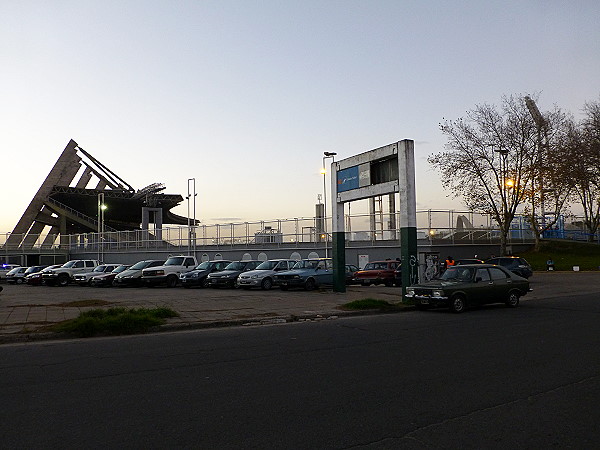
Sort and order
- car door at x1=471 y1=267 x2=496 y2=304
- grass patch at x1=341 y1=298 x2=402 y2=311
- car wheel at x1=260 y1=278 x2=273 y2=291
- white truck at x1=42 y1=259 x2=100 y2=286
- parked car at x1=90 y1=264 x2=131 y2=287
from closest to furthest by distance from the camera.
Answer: car door at x1=471 y1=267 x2=496 y2=304, grass patch at x1=341 y1=298 x2=402 y2=311, car wheel at x1=260 y1=278 x2=273 y2=291, parked car at x1=90 y1=264 x2=131 y2=287, white truck at x1=42 y1=259 x2=100 y2=286

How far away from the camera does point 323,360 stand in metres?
9.23

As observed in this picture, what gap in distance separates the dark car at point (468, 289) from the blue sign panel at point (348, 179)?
21.8 feet

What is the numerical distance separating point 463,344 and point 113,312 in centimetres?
872

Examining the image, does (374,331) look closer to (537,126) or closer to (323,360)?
(323,360)

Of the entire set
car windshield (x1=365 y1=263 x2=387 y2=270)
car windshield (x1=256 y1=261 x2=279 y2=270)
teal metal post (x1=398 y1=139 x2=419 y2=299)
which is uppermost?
teal metal post (x1=398 y1=139 x2=419 y2=299)

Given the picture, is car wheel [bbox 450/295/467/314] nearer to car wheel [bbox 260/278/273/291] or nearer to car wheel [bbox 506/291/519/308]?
car wheel [bbox 506/291/519/308]

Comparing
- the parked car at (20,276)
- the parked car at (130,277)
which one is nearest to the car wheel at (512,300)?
the parked car at (130,277)

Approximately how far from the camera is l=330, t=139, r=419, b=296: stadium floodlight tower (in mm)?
19953

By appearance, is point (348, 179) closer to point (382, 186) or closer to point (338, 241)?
point (382, 186)

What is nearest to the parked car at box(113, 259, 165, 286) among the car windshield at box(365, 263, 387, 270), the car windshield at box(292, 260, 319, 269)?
the car windshield at box(292, 260, 319, 269)

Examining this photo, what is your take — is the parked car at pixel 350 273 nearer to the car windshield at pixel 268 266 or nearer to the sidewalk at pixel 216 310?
the car windshield at pixel 268 266

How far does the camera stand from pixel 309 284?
26250 millimetres

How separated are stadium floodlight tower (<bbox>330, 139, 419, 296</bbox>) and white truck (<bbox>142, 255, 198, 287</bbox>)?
36.7 ft

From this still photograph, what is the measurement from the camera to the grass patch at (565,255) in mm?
42125
